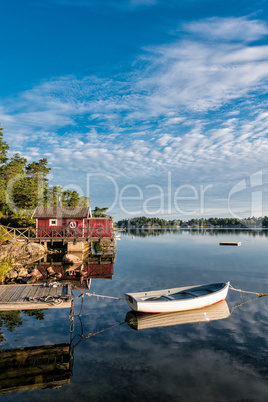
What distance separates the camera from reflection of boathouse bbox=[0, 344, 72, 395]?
8.95 metres

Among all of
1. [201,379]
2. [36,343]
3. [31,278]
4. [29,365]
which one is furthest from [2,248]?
[201,379]

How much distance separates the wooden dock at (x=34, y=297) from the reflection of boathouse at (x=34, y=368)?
2.33 metres

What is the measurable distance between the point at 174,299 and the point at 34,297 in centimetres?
832

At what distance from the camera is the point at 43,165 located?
217 ft

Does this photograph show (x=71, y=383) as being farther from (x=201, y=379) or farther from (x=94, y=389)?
(x=201, y=379)

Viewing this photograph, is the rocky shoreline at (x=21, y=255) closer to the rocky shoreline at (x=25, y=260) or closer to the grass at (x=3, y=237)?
the rocky shoreline at (x=25, y=260)

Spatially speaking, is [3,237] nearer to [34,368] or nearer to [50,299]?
[50,299]

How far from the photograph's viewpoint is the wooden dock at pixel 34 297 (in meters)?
13.5

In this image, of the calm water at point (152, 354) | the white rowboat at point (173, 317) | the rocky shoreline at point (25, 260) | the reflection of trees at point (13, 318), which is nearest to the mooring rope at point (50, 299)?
the calm water at point (152, 354)

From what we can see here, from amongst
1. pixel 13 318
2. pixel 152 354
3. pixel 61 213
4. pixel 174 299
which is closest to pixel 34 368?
pixel 152 354

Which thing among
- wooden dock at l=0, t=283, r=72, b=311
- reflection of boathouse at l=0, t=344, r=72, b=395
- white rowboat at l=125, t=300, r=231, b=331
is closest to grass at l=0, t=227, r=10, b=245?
wooden dock at l=0, t=283, r=72, b=311

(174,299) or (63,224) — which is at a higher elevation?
(63,224)

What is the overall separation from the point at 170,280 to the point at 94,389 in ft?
58.7

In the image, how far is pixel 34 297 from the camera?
1434 cm
